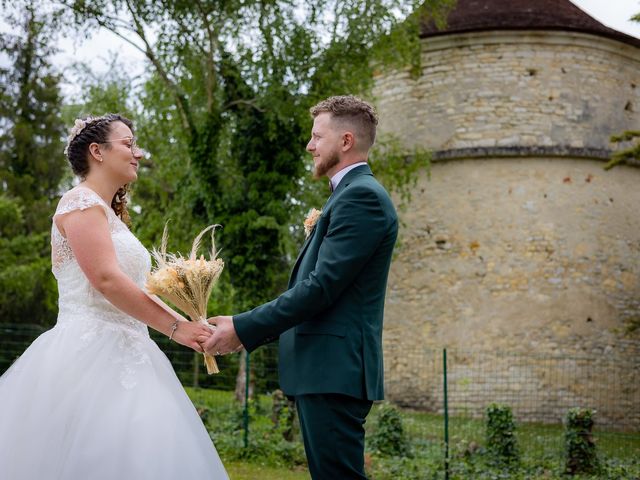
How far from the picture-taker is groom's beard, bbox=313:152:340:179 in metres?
3.74

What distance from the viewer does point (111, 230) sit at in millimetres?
3820

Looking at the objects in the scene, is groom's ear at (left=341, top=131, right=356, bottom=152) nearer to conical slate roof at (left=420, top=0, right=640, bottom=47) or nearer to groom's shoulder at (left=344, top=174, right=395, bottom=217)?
groom's shoulder at (left=344, top=174, right=395, bottom=217)

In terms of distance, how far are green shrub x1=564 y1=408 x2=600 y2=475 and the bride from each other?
705cm

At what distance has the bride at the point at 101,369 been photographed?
3.23m

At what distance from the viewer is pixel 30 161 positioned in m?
28.7

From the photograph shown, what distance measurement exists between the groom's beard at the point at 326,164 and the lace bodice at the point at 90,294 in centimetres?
97

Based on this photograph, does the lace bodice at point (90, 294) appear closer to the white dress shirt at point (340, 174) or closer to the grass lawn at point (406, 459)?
the white dress shirt at point (340, 174)

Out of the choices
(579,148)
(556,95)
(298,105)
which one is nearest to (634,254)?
(579,148)

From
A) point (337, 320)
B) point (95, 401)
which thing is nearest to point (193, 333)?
point (95, 401)

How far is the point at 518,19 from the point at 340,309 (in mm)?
14178

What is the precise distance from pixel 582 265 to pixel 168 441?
14.1 meters

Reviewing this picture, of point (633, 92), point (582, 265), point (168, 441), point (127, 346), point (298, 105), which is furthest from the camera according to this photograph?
point (633, 92)

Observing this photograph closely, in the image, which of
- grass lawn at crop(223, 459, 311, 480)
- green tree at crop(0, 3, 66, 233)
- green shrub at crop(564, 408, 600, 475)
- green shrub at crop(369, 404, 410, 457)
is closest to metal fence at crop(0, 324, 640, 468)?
green shrub at crop(369, 404, 410, 457)

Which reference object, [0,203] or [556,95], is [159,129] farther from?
[556,95]
